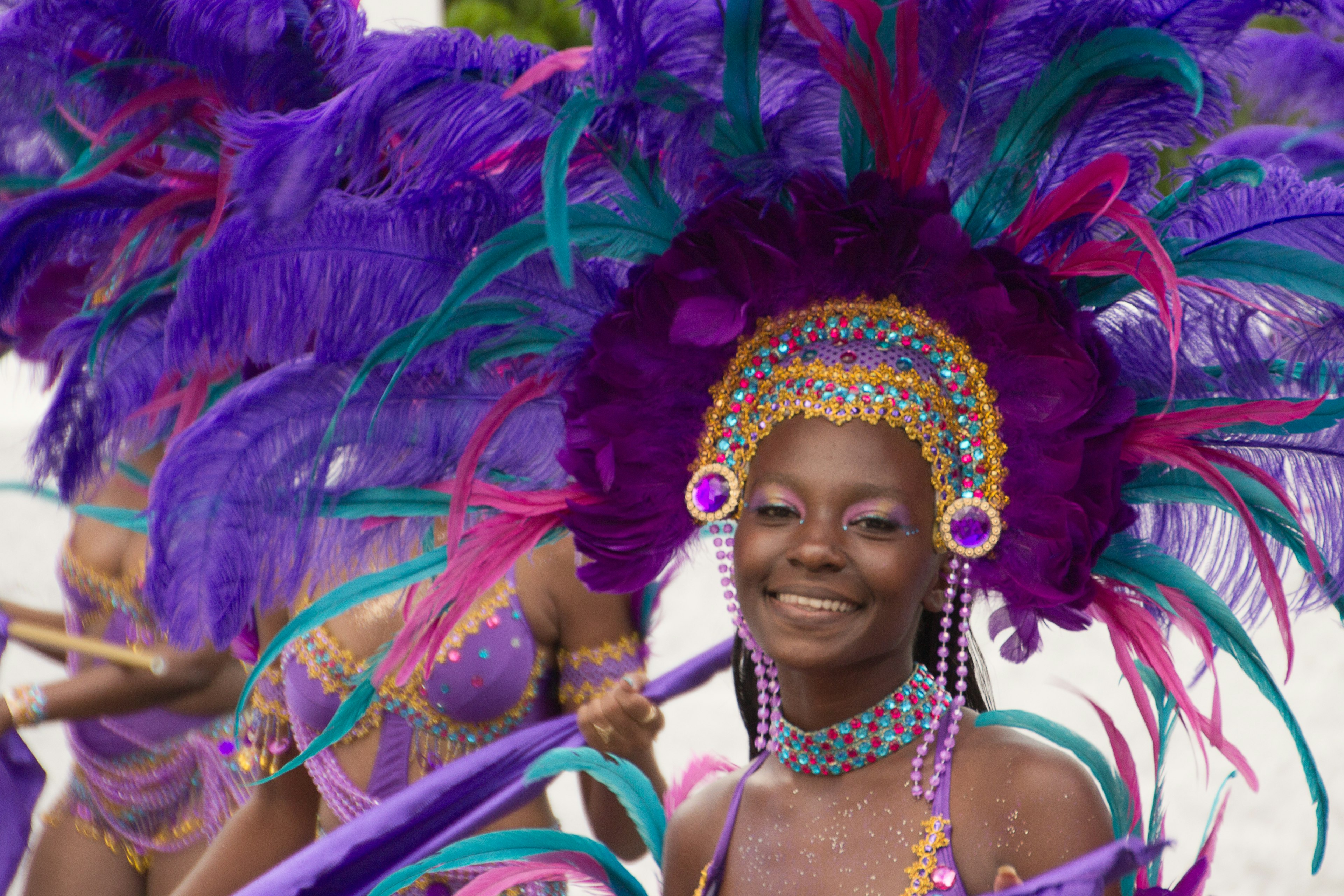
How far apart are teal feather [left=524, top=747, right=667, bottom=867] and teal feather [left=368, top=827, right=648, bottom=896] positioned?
0.12 meters

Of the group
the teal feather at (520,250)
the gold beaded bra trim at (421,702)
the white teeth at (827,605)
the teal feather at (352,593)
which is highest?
the teal feather at (520,250)

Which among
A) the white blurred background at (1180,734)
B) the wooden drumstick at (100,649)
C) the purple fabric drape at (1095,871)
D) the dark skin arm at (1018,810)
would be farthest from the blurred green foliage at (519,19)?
the purple fabric drape at (1095,871)

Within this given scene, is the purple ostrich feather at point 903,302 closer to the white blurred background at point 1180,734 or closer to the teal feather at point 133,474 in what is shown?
the teal feather at point 133,474

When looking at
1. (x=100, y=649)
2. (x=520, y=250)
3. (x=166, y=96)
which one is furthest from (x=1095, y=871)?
(x=100, y=649)

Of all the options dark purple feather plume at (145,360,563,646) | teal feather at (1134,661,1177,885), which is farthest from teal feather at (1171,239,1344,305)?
dark purple feather plume at (145,360,563,646)

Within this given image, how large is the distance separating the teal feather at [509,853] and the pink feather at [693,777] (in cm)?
40

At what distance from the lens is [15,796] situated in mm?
3291

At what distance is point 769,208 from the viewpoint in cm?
175

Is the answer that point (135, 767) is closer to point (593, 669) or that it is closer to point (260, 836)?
point (260, 836)

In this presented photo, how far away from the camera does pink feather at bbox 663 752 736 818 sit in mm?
2355

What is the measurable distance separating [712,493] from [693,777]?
0.82m

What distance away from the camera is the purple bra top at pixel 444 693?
248 centimetres

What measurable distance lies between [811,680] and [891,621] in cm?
16

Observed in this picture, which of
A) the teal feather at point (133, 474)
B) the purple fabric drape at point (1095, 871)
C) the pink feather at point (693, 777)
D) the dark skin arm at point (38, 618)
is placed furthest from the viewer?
the dark skin arm at point (38, 618)
